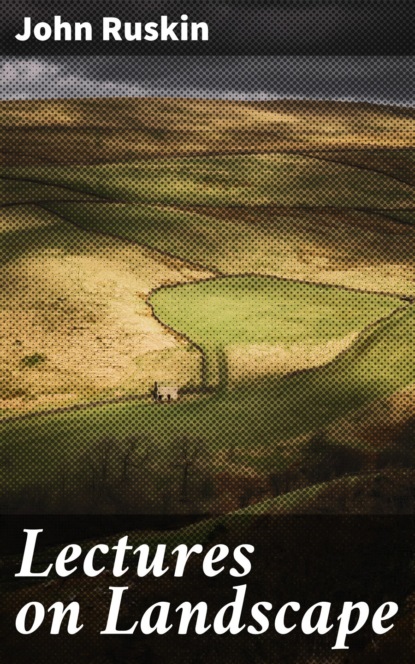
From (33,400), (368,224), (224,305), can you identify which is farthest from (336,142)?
(33,400)

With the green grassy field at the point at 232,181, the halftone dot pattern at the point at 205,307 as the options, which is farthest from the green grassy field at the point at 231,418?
the green grassy field at the point at 232,181

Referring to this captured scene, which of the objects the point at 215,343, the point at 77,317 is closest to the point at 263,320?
the point at 215,343

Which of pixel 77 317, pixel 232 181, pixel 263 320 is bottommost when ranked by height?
pixel 263 320

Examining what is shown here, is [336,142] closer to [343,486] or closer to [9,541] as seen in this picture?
[343,486]

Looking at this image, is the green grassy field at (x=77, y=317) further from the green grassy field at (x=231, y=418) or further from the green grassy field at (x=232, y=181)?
the green grassy field at (x=232, y=181)

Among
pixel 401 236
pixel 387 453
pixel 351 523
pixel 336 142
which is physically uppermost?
pixel 336 142

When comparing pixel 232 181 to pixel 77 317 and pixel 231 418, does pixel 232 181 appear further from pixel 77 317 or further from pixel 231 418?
pixel 231 418

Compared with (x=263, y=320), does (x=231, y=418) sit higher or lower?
lower

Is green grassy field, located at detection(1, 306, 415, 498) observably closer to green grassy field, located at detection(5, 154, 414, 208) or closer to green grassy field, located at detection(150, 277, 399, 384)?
green grassy field, located at detection(150, 277, 399, 384)
